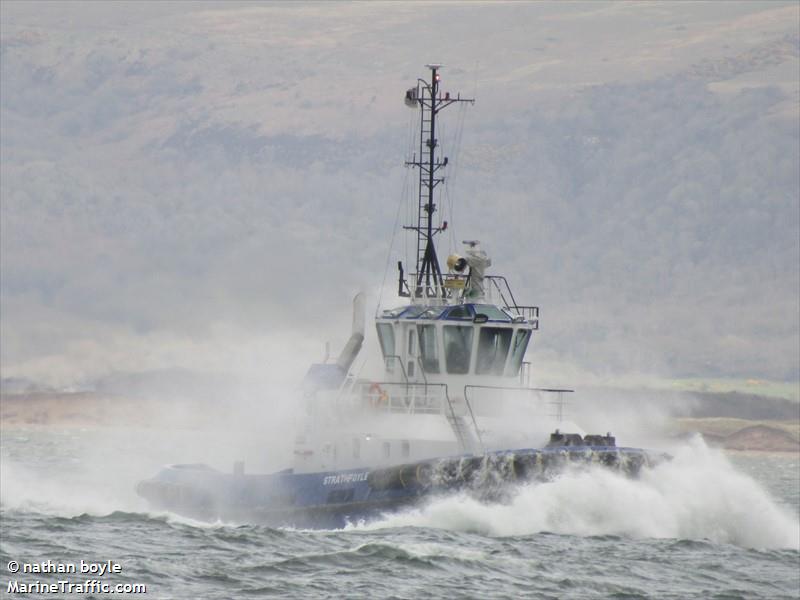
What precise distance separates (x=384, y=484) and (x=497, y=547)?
3.43 metres

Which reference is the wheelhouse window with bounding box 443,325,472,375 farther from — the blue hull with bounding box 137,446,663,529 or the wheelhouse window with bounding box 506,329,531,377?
the blue hull with bounding box 137,446,663,529

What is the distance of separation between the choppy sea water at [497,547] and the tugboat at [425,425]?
57 centimetres

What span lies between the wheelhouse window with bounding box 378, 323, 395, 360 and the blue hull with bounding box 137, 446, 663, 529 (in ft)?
12.1

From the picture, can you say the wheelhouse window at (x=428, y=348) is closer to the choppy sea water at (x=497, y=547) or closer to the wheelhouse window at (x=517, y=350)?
the wheelhouse window at (x=517, y=350)

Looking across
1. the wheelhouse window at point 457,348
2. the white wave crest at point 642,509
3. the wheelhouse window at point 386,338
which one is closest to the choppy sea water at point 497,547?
the white wave crest at point 642,509

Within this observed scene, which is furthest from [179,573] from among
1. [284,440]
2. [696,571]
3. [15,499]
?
[15,499]

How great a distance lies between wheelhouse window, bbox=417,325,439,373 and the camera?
36.3 m

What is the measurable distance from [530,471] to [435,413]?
3377 mm

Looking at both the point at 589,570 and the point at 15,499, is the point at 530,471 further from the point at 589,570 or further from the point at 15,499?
the point at 15,499

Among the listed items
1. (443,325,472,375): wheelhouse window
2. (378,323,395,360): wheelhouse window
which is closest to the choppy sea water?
(443,325,472,375): wheelhouse window

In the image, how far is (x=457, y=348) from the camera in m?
36.3

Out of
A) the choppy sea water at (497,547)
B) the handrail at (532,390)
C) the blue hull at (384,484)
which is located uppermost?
the handrail at (532,390)

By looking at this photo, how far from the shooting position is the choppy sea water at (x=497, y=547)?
27.4m

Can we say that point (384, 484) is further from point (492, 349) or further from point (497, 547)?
point (492, 349)
